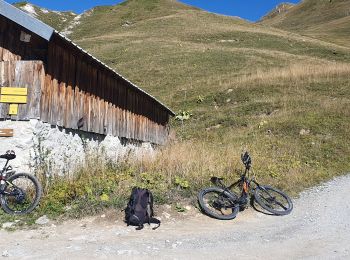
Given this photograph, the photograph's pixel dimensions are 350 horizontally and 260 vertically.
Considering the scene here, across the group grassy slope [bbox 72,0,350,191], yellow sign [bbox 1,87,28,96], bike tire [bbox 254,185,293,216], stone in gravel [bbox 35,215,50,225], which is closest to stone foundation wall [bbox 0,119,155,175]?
yellow sign [bbox 1,87,28,96]

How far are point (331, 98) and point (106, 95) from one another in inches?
618

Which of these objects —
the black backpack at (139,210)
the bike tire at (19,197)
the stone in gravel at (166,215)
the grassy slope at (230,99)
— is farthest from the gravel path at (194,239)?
the grassy slope at (230,99)

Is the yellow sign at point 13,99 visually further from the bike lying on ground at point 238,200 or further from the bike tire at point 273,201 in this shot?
the bike tire at point 273,201

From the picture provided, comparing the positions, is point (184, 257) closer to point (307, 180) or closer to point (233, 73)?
point (307, 180)

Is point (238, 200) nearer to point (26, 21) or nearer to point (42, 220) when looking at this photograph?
point (42, 220)

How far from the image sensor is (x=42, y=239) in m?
7.80

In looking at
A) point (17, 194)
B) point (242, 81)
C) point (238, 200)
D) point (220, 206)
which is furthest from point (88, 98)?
point (242, 81)

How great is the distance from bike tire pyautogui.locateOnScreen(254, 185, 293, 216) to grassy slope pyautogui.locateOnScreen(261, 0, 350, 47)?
6849cm

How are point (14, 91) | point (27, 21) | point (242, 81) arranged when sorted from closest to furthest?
point (27, 21) → point (14, 91) → point (242, 81)

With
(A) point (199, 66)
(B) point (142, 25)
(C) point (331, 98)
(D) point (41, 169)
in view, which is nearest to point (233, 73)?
(A) point (199, 66)

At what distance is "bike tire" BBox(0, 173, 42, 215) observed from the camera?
915 cm

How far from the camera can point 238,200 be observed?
984 cm

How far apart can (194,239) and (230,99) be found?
811 inches

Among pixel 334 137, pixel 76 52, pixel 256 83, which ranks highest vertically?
pixel 256 83
